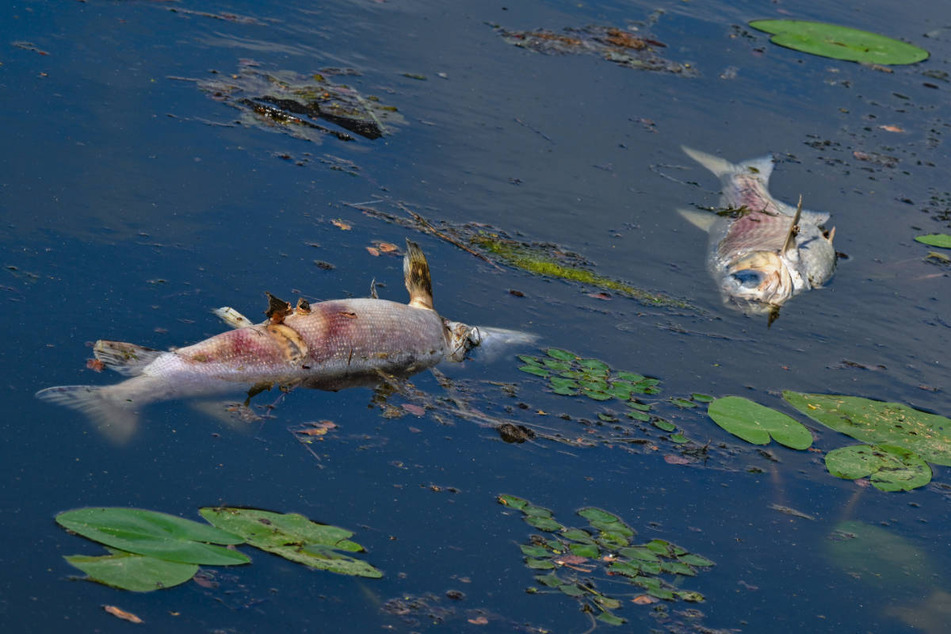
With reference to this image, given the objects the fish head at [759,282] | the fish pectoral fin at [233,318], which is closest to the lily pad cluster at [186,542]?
the fish pectoral fin at [233,318]

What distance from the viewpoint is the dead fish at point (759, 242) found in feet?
22.5

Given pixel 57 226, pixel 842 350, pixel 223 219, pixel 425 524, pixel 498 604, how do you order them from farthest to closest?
pixel 842 350 → pixel 223 219 → pixel 57 226 → pixel 425 524 → pixel 498 604

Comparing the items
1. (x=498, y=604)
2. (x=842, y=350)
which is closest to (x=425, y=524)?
(x=498, y=604)

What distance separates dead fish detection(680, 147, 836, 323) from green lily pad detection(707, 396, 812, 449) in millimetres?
1407

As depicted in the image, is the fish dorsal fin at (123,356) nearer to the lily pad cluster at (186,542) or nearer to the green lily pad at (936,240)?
the lily pad cluster at (186,542)

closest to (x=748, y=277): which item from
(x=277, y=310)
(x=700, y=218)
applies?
(x=700, y=218)

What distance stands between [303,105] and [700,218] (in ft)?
9.34

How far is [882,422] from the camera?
5.48m

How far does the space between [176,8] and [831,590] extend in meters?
6.66

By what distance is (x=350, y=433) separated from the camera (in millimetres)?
4465

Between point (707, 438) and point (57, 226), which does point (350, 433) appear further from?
point (57, 226)

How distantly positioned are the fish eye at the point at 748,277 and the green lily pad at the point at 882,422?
1295mm

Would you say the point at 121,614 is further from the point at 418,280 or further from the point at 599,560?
the point at 418,280

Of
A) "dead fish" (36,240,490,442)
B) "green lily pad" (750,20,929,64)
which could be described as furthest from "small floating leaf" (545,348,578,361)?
"green lily pad" (750,20,929,64)
